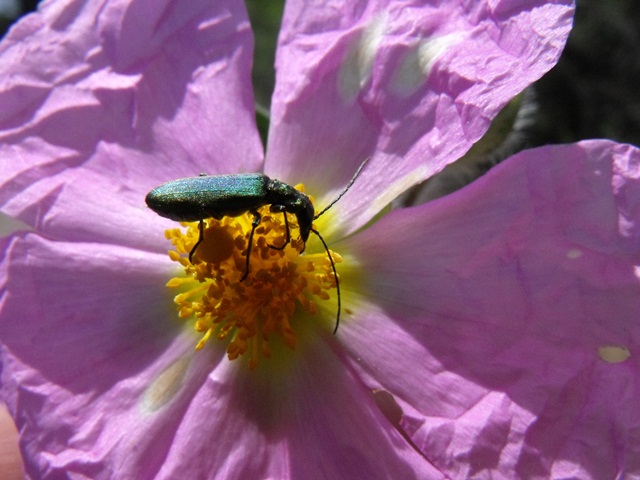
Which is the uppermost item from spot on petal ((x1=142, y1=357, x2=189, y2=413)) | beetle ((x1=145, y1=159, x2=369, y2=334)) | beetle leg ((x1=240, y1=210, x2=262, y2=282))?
beetle ((x1=145, y1=159, x2=369, y2=334))

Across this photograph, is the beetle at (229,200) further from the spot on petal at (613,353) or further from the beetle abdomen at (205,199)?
the spot on petal at (613,353)

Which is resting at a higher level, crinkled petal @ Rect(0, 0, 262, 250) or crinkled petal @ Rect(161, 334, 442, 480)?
crinkled petal @ Rect(0, 0, 262, 250)

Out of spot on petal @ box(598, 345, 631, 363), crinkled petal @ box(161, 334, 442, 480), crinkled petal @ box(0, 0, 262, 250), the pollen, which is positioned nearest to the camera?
spot on petal @ box(598, 345, 631, 363)

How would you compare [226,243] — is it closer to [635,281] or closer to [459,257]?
[459,257]

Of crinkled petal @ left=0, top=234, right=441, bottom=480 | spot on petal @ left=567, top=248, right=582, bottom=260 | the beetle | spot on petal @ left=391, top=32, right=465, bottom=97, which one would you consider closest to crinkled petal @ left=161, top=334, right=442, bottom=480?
crinkled petal @ left=0, top=234, right=441, bottom=480

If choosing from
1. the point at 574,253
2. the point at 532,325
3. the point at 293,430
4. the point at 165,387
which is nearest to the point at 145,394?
the point at 165,387

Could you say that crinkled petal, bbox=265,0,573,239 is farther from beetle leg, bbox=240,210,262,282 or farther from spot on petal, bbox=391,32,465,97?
beetle leg, bbox=240,210,262,282

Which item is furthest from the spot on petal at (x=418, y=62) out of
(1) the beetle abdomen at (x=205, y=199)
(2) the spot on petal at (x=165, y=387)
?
(2) the spot on petal at (x=165, y=387)
